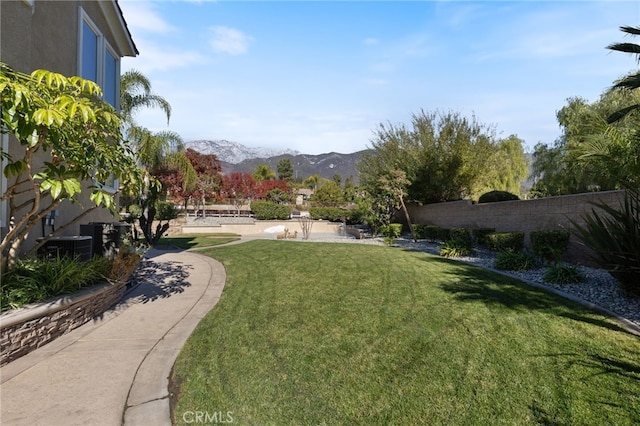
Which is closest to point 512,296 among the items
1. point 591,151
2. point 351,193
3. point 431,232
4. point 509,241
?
point 591,151

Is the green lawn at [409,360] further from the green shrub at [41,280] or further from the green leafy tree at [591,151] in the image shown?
the green leafy tree at [591,151]

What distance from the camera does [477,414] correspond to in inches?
119

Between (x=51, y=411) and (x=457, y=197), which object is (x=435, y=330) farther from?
(x=457, y=197)

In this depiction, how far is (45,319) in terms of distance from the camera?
Answer: 450cm

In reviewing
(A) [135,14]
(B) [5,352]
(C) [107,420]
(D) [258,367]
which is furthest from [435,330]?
(A) [135,14]

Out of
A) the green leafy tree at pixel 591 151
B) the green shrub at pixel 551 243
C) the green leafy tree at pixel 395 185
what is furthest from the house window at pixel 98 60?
the green leafy tree at pixel 395 185

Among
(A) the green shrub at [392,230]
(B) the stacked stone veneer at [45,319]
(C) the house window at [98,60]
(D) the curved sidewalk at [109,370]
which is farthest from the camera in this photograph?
(A) the green shrub at [392,230]

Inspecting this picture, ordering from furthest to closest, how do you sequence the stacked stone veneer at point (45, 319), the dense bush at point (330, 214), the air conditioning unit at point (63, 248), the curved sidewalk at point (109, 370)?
the dense bush at point (330, 214) → the air conditioning unit at point (63, 248) → the stacked stone veneer at point (45, 319) → the curved sidewalk at point (109, 370)

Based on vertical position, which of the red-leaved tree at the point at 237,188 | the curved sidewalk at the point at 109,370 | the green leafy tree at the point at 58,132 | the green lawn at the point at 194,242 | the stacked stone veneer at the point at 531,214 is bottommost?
the curved sidewalk at the point at 109,370

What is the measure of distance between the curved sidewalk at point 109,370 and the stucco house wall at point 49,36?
2523 millimetres

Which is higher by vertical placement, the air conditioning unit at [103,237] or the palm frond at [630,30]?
the palm frond at [630,30]

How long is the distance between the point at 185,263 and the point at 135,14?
26.0 feet

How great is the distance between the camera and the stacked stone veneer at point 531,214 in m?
9.07

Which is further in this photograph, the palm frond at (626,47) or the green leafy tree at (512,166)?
the green leafy tree at (512,166)
